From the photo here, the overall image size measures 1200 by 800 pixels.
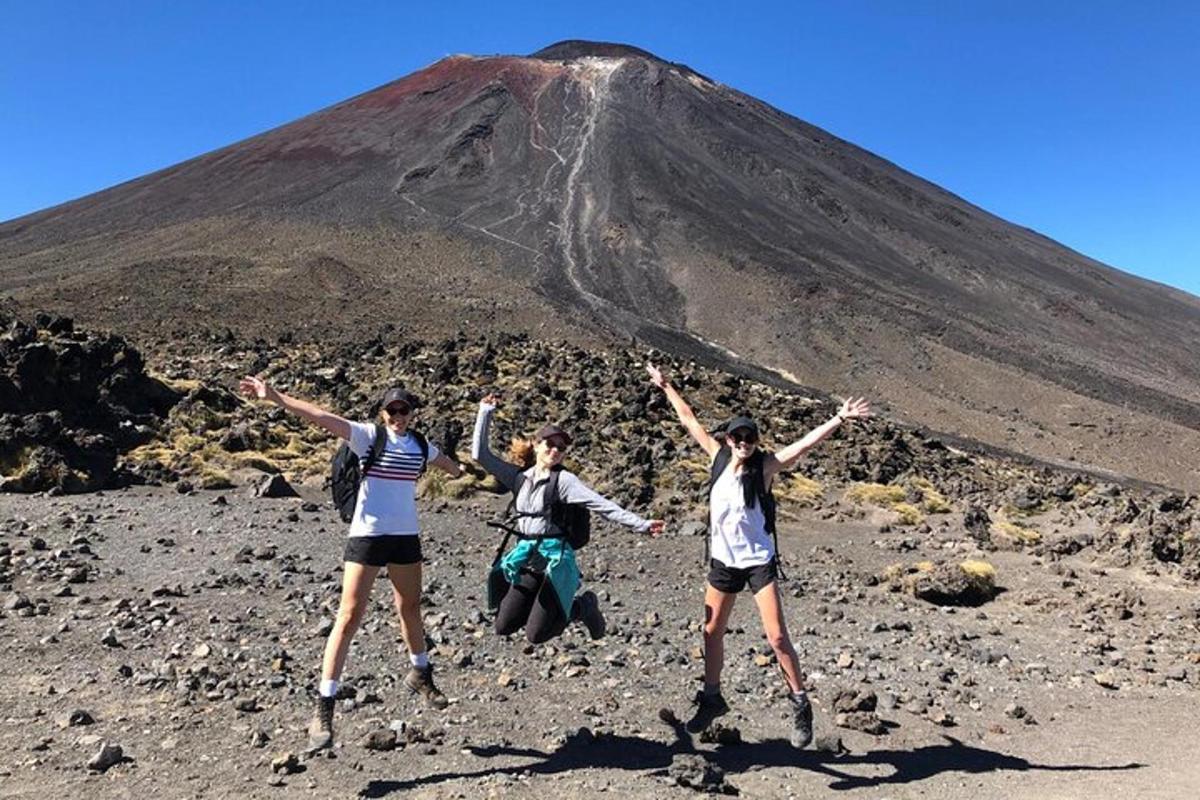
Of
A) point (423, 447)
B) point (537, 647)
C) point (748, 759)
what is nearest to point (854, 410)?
point (748, 759)

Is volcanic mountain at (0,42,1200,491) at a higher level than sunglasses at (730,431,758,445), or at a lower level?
higher

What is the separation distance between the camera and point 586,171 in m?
63.0

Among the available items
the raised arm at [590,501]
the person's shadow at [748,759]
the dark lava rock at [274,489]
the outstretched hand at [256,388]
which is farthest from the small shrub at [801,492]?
the outstretched hand at [256,388]

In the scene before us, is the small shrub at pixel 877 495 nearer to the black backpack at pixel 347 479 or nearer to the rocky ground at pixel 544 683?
the rocky ground at pixel 544 683

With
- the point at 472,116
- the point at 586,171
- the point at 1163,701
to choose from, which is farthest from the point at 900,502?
the point at 472,116

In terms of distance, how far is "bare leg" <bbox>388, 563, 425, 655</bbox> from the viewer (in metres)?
4.56

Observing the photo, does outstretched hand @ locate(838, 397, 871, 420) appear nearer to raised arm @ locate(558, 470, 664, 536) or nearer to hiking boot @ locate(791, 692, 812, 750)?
raised arm @ locate(558, 470, 664, 536)

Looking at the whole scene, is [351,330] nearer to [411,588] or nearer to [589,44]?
[411,588]

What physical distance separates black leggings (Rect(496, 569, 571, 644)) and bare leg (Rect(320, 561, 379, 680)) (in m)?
0.73

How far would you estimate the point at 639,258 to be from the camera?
165 ft

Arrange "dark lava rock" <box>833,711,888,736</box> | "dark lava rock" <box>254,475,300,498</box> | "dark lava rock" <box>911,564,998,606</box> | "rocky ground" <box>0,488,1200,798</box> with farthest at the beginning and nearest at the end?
"dark lava rock" <box>254,475,300,498</box> < "dark lava rock" <box>911,564,998,606</box> < "dark lava rock" <box>833,711,888,736</box> < "rocky ground" <box>0,488,1200,798</box>

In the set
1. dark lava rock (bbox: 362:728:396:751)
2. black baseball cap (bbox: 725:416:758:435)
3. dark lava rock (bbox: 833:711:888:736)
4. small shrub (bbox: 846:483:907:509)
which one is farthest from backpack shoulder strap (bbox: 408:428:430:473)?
small shrub (bbox: 846:483:907:509)

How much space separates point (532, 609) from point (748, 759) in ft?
4.63

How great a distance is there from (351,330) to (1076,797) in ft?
92.3
